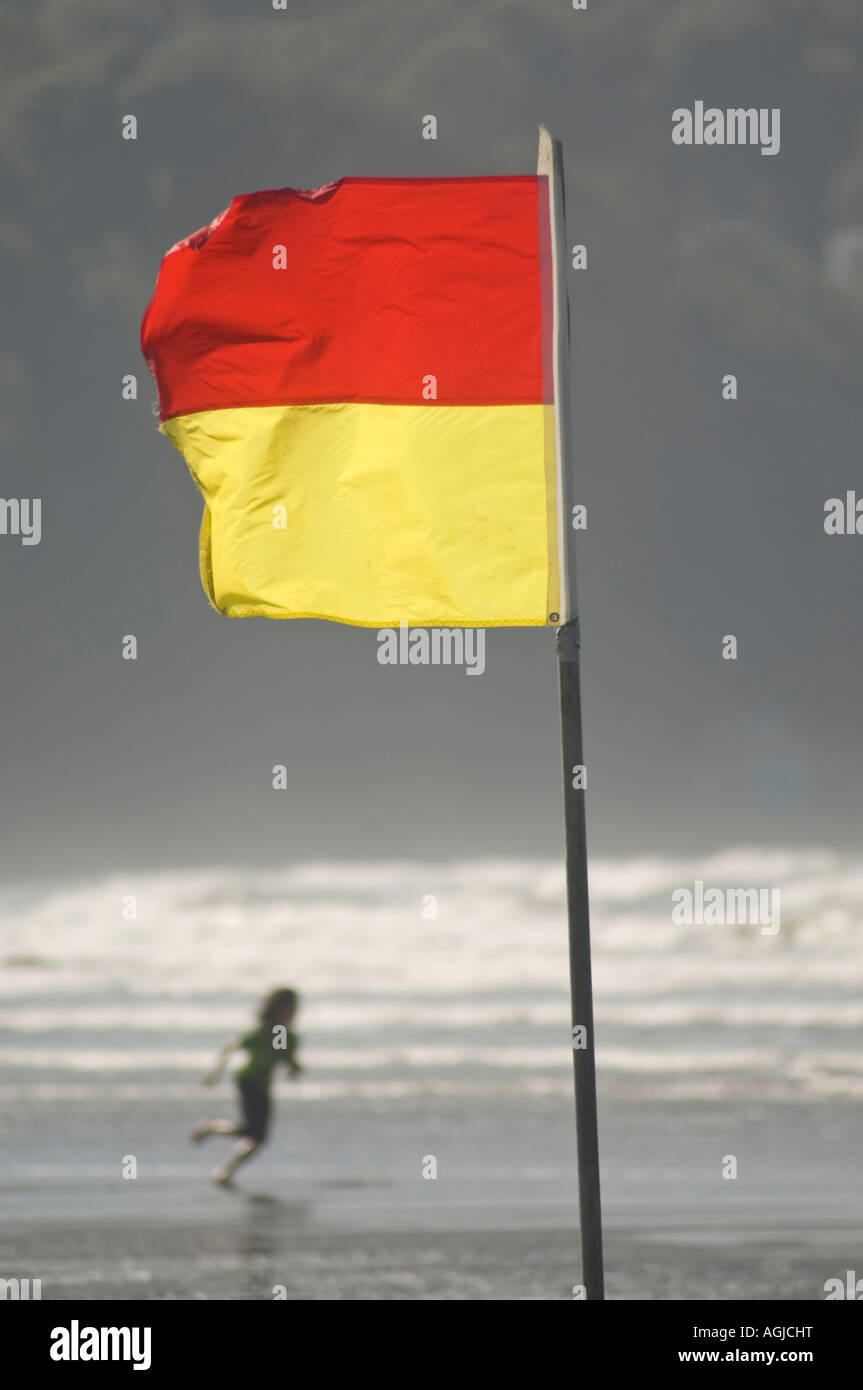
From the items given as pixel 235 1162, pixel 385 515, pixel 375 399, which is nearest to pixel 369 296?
pixel 375 399

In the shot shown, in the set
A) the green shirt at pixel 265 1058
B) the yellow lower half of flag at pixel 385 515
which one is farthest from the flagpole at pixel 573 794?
the green shirt at pixel 265 1058

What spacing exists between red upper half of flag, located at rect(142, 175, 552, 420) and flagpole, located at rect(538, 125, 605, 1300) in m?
0.44

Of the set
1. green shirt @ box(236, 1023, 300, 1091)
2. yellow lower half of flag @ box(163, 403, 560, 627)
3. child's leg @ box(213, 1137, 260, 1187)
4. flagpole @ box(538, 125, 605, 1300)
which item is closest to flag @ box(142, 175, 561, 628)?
yellow lower half of flag @ box(163, 403, 560, 627)

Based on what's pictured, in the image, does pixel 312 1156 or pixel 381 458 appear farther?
pixel 312 1156

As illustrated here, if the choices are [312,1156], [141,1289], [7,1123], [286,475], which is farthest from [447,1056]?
[286,475]

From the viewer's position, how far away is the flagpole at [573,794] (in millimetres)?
7141

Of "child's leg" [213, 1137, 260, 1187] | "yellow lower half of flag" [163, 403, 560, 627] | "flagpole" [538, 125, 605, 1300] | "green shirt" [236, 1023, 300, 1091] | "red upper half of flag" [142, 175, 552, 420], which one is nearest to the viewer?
"flagpole" [538, 125, 605, 1300]

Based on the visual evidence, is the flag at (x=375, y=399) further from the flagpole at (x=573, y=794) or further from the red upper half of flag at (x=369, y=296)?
the flagpole at (x=573, y=794)

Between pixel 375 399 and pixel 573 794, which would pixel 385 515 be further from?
pixel 573 794

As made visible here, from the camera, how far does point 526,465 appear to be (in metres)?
8.23

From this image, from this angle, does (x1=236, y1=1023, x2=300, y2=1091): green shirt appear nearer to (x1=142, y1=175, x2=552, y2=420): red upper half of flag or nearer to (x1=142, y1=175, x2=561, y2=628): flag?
(x1=142, y1=175, x2=561, y2=628): flag

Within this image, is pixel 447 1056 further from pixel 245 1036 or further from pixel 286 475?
pixel 286 475

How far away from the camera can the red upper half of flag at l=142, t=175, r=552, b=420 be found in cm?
843
